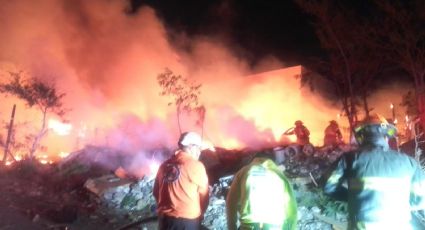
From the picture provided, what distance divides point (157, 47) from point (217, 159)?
35.7 ft

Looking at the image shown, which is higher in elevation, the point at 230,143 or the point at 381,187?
the point at 230,143

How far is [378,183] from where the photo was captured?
322 cm

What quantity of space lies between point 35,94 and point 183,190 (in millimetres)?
14511

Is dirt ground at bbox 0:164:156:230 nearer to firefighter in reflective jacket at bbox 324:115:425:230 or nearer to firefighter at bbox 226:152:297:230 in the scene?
firefighter at bbox 226:152:297:230

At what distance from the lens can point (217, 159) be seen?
1247cm

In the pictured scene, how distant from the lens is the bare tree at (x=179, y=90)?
17531mm

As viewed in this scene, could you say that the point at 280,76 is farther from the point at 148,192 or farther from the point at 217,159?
the point at 148,192

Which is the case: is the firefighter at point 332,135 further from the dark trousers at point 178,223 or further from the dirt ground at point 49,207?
the dark trousers at point 178,223

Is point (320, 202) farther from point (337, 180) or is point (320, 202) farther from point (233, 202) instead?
point (337, 180)

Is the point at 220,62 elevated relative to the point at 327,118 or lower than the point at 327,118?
elevated

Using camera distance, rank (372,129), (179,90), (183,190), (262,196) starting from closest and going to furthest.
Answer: (372,129) → (262,196) → (183,190) → (179,90)

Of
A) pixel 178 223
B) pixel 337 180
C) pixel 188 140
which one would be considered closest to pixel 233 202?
pixel 178 223

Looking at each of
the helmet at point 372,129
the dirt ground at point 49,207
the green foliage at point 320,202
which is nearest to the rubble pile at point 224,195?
the green foliage at point 320,202

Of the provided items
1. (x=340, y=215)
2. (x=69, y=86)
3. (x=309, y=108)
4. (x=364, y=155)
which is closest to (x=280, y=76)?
(x=309, y=108)
